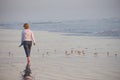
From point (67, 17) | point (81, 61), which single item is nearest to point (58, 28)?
point (67, 17)

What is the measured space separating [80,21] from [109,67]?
5.24 feet

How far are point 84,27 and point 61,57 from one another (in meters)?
1.38

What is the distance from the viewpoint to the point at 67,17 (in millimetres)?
6109

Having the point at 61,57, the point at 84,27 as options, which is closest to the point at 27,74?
the point at 61,57

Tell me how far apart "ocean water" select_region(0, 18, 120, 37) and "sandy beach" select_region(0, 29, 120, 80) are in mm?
159

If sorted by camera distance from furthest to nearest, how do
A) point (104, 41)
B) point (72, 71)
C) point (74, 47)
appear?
1. point (104, 41)
2. point (74, 47)
3. point (72, 71)

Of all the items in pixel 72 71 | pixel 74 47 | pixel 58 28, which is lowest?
pixel 72 71

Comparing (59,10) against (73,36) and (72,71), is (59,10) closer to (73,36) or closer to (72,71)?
(73,36)

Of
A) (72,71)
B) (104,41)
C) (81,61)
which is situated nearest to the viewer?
(72,71)

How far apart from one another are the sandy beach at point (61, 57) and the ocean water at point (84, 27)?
16 cm

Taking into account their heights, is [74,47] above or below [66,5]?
below

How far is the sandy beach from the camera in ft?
14.9

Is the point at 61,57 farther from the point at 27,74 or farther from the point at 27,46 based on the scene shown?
the point at 27,74

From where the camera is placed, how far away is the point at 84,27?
21.0ft
